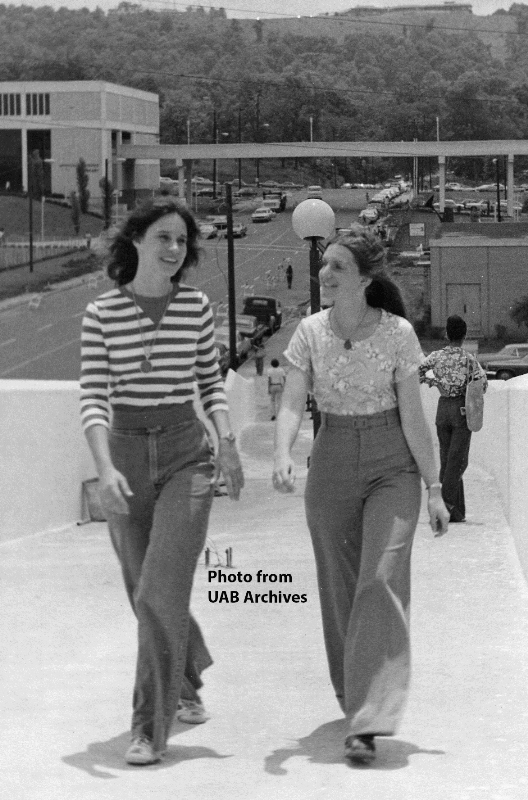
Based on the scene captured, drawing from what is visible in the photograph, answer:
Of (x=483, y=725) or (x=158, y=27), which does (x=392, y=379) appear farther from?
(x=158, y=27)

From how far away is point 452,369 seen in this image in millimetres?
8984

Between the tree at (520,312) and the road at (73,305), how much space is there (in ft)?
25.9

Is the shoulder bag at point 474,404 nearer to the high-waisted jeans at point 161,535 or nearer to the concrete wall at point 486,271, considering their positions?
the high-waisted jeans at point 161,535

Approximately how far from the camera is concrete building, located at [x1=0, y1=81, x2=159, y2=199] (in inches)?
3027

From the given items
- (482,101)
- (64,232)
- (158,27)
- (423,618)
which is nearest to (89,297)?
(64,232)

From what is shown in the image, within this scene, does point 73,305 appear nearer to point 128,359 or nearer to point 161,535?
point 128,359

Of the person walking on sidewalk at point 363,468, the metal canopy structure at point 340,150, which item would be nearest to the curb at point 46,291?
the metal canopy structure at point 340,150

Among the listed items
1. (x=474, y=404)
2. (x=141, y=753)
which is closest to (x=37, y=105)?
(x=474, y=404)

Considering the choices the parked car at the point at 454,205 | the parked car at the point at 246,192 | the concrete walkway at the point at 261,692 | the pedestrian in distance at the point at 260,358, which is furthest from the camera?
the parked car at the point at 454,205

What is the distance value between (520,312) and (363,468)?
52.2 m

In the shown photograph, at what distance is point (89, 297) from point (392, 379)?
66.2 meters

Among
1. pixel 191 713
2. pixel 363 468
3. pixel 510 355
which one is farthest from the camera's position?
pixel 510 355

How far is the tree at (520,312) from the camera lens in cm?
5506

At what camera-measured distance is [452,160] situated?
217ft
